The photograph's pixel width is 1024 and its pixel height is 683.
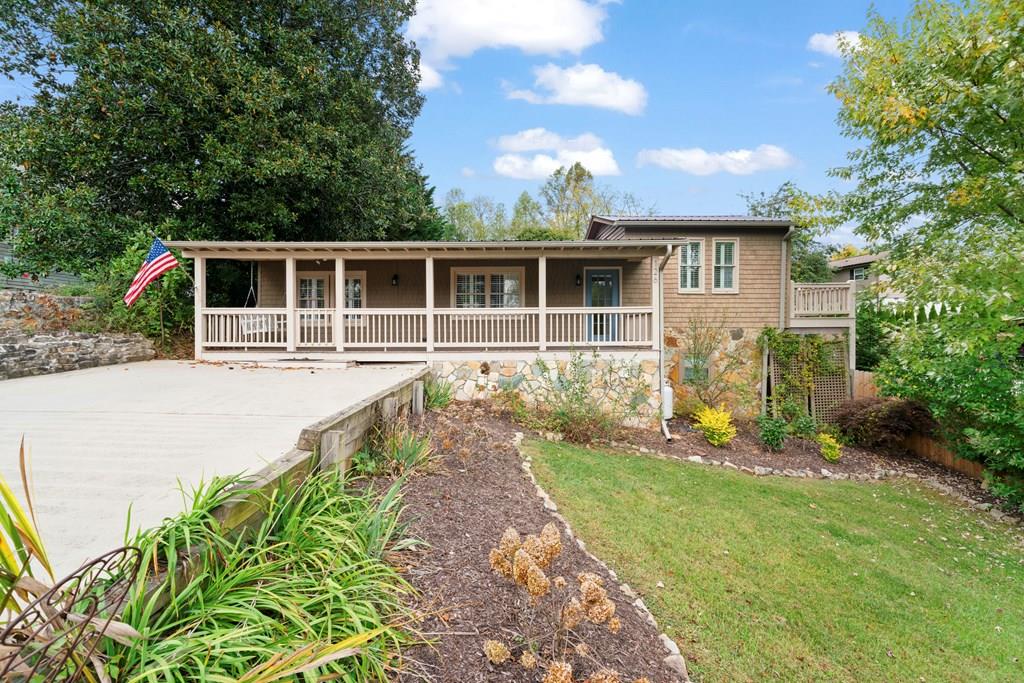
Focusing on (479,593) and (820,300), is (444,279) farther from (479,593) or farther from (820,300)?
(479,593)

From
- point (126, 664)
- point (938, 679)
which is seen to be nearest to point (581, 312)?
point (938, 679)

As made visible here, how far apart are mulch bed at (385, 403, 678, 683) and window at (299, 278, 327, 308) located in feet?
30.3

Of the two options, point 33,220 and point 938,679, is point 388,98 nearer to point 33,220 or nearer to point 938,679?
point 33,220

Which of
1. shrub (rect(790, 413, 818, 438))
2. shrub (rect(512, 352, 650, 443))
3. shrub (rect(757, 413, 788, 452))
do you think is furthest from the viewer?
shrub (rect(790, 413, 818, 438))

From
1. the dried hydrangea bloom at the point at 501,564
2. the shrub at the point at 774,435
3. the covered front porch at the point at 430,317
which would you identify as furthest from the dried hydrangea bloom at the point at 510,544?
the shrub at the point at 774,435

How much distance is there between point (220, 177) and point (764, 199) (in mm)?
22241

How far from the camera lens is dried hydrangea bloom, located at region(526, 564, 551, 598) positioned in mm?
2199

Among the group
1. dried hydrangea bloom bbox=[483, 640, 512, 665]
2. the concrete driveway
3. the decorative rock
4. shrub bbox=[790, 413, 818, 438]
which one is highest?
the concrete driveway

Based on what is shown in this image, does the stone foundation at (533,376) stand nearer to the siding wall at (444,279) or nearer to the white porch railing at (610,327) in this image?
the white porch railing at (610,327)

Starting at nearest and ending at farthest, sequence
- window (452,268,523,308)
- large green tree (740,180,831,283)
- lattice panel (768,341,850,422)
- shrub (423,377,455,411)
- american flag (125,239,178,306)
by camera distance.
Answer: shrub (423,377,455,411)
american flag (125,239,178,306)
lattice panel (768,341,850,422)
window (452,268,523,308)
large green tree (740,180,831,283)

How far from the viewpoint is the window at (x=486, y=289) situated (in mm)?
12258

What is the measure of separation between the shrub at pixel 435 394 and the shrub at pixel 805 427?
775 cm

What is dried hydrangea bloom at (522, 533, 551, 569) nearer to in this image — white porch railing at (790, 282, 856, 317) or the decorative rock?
the decorative rock

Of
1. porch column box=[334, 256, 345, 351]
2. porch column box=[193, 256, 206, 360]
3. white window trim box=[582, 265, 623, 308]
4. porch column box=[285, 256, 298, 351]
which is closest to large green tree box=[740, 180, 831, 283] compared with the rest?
white window trim box=[582, 265, 623, 308]
